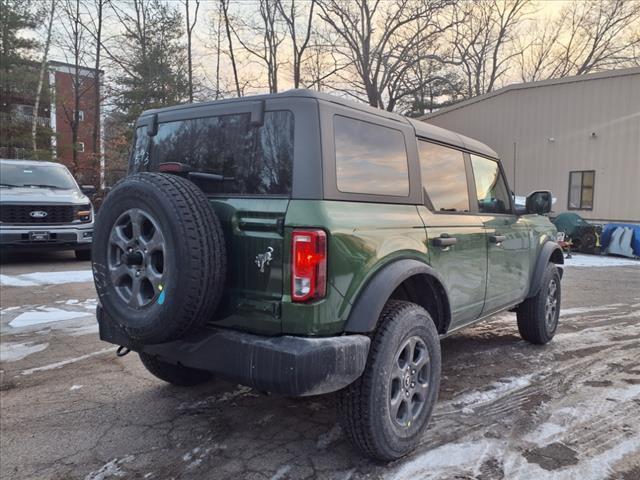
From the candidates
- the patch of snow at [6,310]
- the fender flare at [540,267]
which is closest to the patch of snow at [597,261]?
Answer: the fender flare at [540,267]

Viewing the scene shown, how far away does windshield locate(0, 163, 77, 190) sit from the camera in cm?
972

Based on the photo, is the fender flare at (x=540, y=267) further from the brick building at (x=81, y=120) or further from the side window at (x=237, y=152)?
the brick building at (x=81, y=120)

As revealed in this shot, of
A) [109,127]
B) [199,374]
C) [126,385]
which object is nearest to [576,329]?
[199,374]

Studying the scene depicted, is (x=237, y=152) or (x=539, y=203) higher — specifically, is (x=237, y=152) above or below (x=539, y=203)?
above

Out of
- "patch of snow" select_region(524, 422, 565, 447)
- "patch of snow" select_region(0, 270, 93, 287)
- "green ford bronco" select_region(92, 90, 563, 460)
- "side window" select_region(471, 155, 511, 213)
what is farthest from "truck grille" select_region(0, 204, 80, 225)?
"patch of snow" select_region(524, 422, 565, 447)

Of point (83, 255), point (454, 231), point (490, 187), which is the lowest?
point (83, 255)

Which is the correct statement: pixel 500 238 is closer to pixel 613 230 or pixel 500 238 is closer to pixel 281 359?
pixel 281 359

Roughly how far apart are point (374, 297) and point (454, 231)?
112 centimetres

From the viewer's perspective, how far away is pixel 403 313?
2787mm

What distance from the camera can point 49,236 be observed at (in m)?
Answer: 9.22

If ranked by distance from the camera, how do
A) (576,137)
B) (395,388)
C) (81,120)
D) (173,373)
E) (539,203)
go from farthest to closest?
(81,120)
(576,137)
(539,203)
(173,373)
(395,388)

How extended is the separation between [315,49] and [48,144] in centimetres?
1486

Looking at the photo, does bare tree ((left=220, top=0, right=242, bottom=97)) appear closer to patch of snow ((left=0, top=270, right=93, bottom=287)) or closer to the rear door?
patch of snow ((left=0, top=270, right=93, bottom=287))

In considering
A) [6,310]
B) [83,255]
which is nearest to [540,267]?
[6,310]
